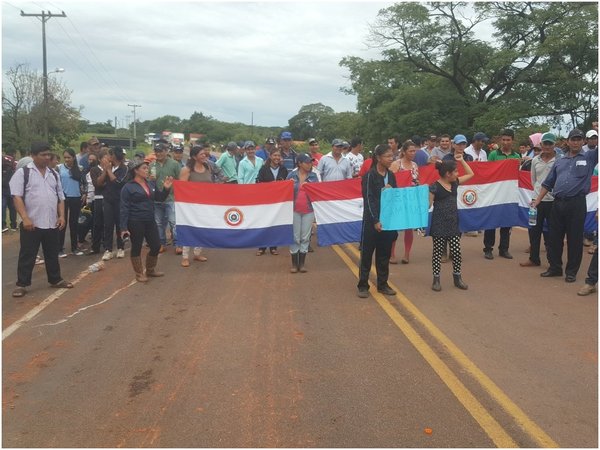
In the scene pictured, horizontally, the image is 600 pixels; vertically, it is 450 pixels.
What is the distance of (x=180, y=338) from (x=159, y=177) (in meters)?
5.00

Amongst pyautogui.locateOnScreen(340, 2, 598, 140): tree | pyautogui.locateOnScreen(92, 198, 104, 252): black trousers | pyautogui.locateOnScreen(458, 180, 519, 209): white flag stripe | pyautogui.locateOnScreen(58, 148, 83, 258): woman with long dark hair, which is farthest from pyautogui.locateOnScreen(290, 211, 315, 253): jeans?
pyautogui.locateOnScreen(340, 2, 598, 140): tree

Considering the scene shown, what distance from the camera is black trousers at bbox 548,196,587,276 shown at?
7371 millimetres

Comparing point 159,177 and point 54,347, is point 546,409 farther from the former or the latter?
point 159,177

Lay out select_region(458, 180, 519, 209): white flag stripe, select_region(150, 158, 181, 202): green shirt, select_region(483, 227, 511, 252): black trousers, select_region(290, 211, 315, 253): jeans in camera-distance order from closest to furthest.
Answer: select_region(290, 211, 315, 253): jeans, select_region(483, 227, 511, 252): black trousers, select_region(458, 180, 519, 209): white flag stripe, select_region(150, 158, 181, 202): green shirt

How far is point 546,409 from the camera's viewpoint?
380cm

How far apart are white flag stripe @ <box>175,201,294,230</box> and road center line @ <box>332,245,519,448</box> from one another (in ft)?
9.58

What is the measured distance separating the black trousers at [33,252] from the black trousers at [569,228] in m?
7.21

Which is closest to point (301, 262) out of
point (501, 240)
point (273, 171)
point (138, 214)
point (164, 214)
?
point (273, 171)

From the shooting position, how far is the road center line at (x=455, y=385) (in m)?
3.46

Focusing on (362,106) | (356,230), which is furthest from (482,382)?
(362,106)

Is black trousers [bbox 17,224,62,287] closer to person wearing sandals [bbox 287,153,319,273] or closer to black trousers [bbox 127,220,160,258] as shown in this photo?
black trousers [bbox 127,220,160,258]

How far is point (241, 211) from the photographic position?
8.84 m

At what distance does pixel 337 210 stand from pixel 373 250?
2.06 m

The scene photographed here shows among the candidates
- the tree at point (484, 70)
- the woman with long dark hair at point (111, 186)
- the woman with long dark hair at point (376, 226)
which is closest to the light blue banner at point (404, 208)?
the woman with long dark hair at point (376, 226)
